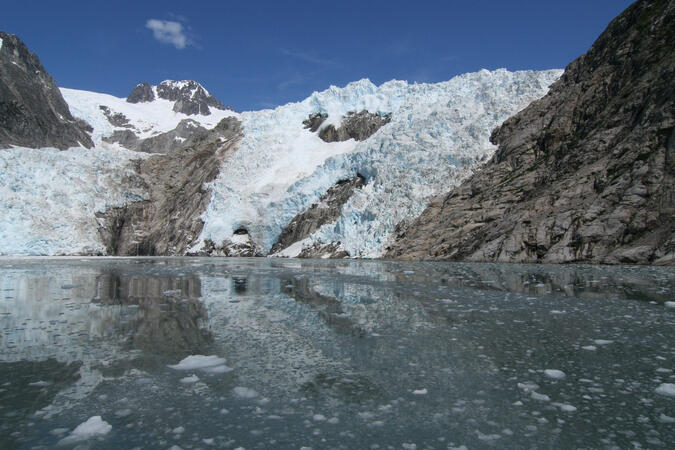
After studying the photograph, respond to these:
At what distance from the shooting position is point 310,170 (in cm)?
5509

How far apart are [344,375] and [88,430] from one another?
2457 millimetres

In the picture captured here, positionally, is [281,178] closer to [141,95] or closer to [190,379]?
[190,379]

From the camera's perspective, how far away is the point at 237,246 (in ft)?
165

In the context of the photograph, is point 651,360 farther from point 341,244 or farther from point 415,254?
point 341,244

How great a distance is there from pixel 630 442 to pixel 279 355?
378 centimetres

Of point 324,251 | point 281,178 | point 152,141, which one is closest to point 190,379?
point 324,251

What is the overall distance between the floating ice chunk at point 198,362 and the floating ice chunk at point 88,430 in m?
1.53

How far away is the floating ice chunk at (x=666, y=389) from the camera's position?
4.08m

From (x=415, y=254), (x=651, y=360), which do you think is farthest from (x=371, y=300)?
(x=415, y=254)

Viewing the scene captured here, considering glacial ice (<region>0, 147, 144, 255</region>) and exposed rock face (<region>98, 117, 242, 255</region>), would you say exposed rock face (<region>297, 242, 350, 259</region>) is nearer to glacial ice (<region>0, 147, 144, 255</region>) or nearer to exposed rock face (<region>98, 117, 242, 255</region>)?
exposed rock face (<region>98, 117, 242, 255</region>)

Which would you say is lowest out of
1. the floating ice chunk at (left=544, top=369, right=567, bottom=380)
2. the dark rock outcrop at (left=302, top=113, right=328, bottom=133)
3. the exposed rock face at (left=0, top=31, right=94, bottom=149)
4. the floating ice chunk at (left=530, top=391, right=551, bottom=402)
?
the floating ice chunk at (left=530, top=391, right=551, bottom=402)

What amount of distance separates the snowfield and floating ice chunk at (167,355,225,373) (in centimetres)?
3242

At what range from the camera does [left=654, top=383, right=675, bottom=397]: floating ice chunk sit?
4078mm

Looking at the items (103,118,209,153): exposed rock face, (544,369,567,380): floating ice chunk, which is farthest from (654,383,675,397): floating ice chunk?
(103,118,209,153): exposed rock face
